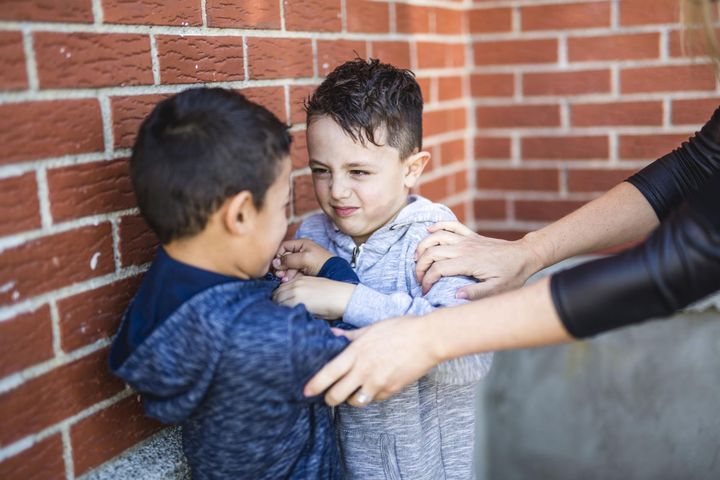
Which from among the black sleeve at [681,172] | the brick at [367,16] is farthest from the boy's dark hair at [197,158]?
the black sleeve at [681,172]

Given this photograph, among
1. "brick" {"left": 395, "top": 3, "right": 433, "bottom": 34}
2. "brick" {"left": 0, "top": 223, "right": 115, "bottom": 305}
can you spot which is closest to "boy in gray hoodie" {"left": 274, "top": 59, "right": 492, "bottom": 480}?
"brick" {"left": 0, "top": 223, "right": 115, "bottom": 305}

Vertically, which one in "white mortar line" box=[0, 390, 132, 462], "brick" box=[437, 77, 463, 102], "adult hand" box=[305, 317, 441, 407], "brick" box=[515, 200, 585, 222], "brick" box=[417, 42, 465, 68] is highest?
"brick" box=[417, 42, 465, 68]

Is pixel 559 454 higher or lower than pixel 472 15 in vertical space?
lower

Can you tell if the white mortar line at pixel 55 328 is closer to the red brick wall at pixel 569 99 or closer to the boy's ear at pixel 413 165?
the boy's ear at pixel 413 165

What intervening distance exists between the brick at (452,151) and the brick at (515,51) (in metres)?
0.41

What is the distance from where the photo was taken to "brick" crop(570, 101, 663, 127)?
3.32 metres

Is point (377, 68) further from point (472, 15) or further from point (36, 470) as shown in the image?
point (472, 15)

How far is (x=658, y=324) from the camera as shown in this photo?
3.50 m

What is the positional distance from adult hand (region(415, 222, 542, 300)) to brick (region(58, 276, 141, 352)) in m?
0.75

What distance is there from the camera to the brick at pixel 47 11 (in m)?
1.50

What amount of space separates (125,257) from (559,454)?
9.12ft

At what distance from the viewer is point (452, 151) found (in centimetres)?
353

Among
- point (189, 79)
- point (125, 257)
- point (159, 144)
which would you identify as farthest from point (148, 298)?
point (189, 79)

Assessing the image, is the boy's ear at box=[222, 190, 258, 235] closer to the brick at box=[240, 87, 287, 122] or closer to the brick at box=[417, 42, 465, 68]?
the brick at box=[240, 87, 287, 122]
